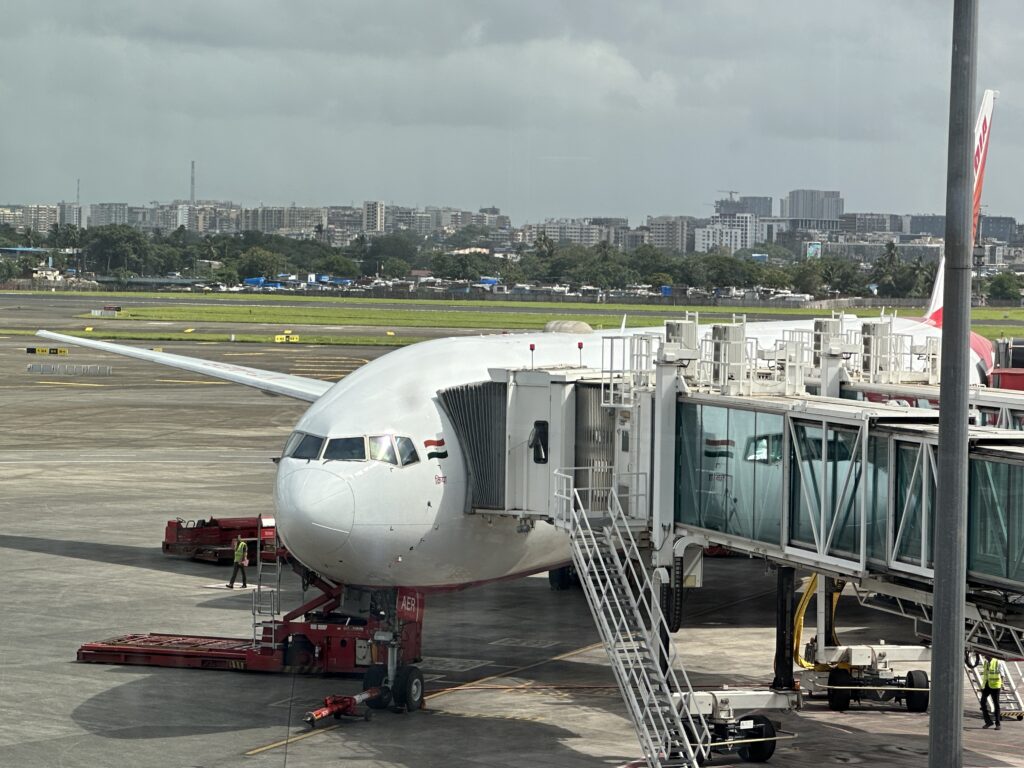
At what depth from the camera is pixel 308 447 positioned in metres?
26.3

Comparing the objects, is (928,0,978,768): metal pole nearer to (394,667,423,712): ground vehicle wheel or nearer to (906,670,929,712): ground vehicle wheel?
(394,667,423,712): ground vehicle wheel

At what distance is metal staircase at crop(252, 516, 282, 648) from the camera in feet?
94.0

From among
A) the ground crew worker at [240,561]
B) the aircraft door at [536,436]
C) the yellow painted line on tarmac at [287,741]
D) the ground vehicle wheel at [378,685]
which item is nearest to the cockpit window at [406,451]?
the aircraft door at [536,436]

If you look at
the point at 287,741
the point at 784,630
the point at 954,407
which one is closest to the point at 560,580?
the point at 784,630

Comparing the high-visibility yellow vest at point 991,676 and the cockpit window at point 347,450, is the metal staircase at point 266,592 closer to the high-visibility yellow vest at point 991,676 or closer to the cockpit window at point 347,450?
the cockpit window at point 347,450

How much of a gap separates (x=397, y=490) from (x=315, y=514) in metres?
1.49

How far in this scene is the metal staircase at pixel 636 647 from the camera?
21.7m

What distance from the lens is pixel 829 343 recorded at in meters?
28.4

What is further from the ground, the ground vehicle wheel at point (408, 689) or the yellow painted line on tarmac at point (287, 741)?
the ground vehicle wheel at point (408, 689)

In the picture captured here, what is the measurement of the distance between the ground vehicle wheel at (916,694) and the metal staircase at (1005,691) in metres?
0.85

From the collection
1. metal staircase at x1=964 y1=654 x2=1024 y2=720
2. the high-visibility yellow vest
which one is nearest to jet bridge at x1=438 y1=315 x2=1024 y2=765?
metal staircase at x1=964 y1=654 x2=1024 y2=720

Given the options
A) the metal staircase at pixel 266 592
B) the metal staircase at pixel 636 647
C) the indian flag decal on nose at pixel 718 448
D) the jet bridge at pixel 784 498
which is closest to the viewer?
the jet bridge at pixel 784 498

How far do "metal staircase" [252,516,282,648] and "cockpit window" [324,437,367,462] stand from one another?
5.47 ft

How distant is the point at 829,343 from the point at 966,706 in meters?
7.10
